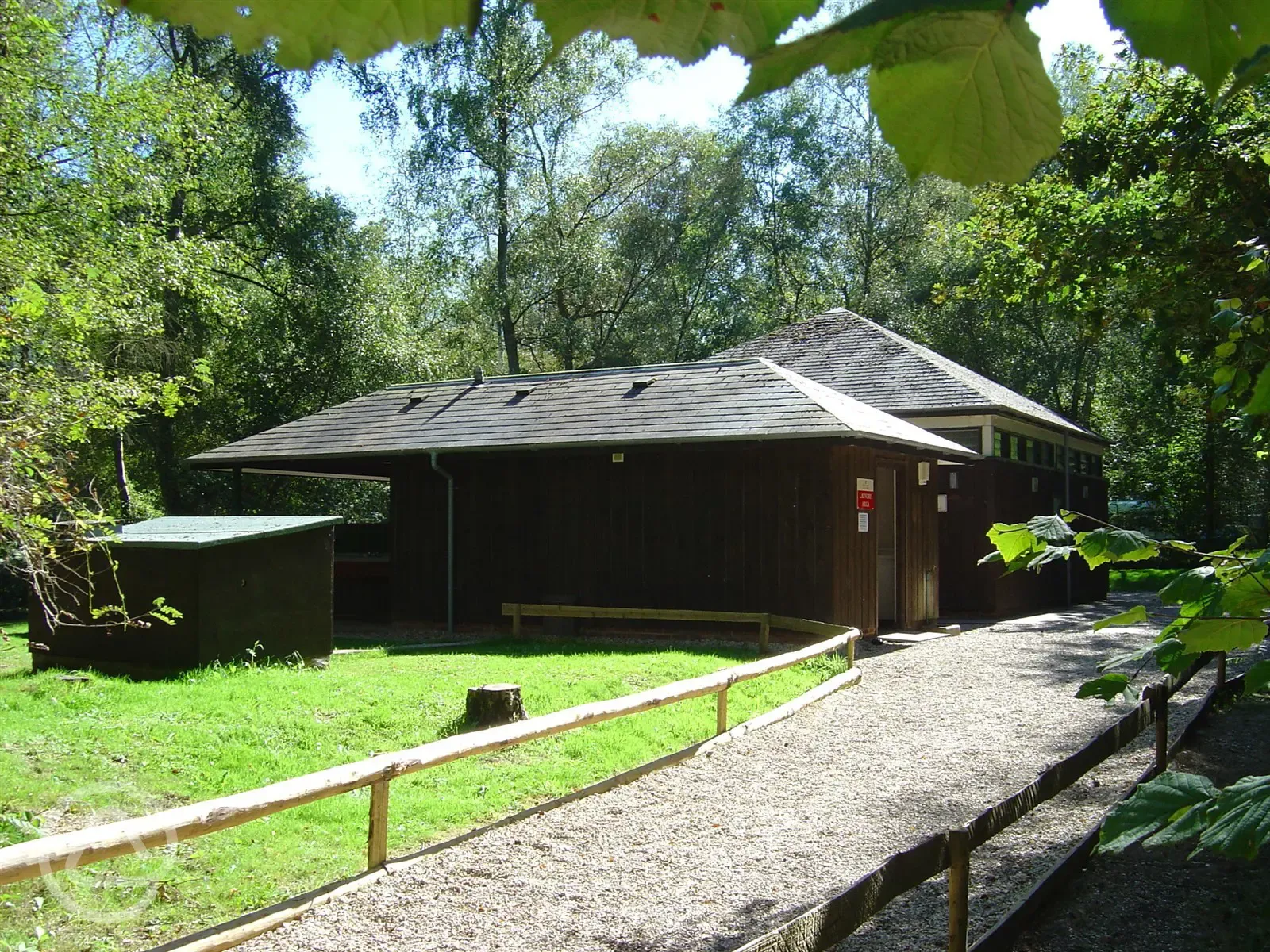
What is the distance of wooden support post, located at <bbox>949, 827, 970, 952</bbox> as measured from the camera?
13.1 feet

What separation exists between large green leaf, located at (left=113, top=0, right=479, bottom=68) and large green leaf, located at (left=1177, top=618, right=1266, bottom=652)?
217cm

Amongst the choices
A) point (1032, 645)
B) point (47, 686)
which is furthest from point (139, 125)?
point (1032, 645)

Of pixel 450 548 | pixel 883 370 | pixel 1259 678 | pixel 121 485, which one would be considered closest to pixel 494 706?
pixel 1259 678

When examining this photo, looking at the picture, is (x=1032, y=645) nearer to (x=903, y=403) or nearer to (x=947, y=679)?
(x=947, y=679)

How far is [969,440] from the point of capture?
19.3 m

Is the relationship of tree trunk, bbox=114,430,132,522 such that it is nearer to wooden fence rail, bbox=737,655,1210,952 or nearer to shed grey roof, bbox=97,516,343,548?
shed grey roof, bbox=97,516,343,548

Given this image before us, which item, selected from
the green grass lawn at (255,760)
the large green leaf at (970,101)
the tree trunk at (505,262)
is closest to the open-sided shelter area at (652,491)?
the green grass lawn at (255,760)

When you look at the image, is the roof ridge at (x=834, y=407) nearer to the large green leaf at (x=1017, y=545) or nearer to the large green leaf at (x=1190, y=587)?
the large green leaf at (x=1017, y=545)

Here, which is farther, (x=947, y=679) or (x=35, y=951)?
(x=947, y=679)

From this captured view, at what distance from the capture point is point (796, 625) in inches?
520

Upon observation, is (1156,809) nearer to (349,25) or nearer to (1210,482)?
(349,25)

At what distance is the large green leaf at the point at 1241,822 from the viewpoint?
197cm

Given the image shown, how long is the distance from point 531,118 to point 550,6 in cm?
2672

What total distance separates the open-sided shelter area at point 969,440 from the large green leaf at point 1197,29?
17.9 m
